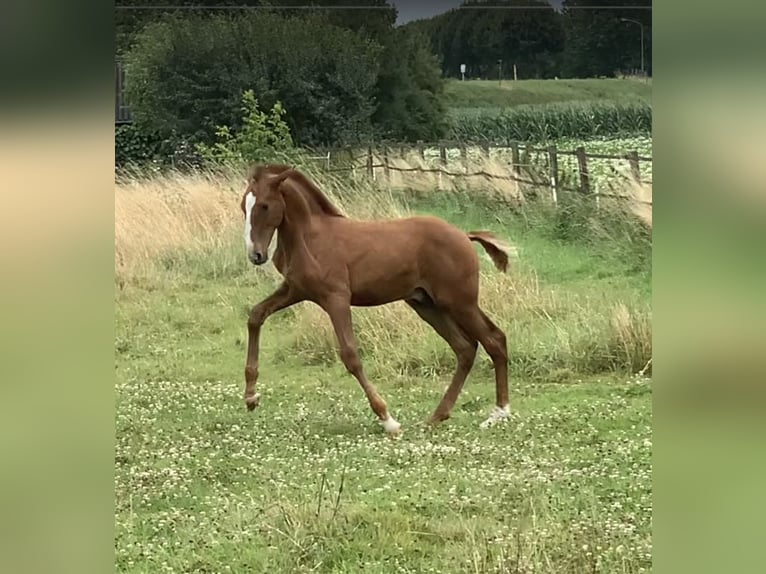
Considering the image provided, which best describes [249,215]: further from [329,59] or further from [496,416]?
[496,416]

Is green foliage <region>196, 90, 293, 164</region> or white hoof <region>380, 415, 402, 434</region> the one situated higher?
green foliage <region>196, 90, 293, 164</region>

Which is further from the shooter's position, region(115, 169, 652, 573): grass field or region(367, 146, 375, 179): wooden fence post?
region(367, 146, 375, 179): wooden fence post

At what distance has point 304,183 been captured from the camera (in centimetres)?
301

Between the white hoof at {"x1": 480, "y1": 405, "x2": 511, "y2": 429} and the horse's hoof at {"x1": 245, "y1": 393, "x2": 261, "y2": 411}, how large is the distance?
0.79 m

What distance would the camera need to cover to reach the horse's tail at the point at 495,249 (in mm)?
3068

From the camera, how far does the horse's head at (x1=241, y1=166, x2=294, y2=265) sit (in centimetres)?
295

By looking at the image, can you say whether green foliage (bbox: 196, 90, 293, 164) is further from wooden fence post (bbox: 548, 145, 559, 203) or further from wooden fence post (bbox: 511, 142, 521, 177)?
wooden fence post (bbox: 548, 145, 559, 203)

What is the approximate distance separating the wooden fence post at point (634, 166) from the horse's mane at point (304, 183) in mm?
1029

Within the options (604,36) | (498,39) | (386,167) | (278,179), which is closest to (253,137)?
(278,179)

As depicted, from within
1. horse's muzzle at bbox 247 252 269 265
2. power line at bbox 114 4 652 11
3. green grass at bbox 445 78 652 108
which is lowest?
horse's muzzle at bbox 247 252 269 265

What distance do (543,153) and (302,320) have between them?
1040 millimetres
